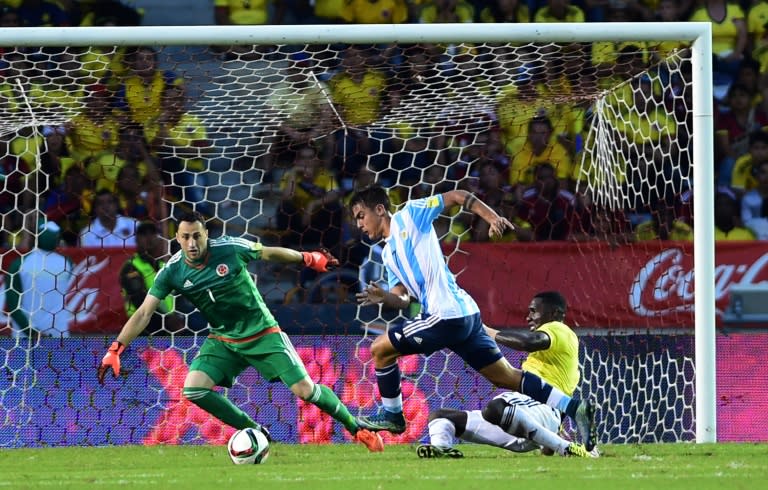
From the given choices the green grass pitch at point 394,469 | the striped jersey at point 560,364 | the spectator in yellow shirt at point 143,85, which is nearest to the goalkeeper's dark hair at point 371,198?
the striped jersey at point 560,364

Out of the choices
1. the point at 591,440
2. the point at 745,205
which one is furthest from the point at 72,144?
the point at 745,205

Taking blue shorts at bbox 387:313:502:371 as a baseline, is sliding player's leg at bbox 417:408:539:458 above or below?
below

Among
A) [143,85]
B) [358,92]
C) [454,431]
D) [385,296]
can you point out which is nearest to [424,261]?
[385,296]

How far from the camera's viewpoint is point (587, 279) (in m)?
9.33

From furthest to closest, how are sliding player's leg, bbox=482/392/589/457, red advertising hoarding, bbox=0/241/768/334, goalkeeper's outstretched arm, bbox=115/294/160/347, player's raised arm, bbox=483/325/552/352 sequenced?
red advertising hoarding, bbox=0/241/768/334 < goalkeeper's outstretched arm, bbox=115/294/160/347 < player's raised arm, bbox=483/325/552/352 < sliding player's leg, bbox=482/392/589/457

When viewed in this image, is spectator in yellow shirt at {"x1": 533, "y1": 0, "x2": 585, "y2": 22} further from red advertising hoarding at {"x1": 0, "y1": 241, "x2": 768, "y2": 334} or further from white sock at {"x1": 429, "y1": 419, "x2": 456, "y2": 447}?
white sock at {"x1": 429, "y1": 419, "x2": 456, "y2": 447}

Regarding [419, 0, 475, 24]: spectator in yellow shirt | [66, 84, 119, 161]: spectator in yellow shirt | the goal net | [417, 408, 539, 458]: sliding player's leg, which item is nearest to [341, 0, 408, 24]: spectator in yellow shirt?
[419, 0, 475, 24]: spectator in yellow shirt

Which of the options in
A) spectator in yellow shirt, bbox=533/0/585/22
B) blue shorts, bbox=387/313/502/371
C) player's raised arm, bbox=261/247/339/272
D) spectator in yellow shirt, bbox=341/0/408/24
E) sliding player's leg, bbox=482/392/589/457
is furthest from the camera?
spectator in yellow shirt, bbox=341/0/408/24

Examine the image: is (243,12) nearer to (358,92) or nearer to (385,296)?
(358,92)

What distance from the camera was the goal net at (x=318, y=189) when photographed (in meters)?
8.45

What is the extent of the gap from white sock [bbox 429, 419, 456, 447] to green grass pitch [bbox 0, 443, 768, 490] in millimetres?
158

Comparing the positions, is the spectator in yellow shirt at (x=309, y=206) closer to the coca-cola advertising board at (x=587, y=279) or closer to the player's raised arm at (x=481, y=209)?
the coca-cola advertising board at (x=587, y=279)

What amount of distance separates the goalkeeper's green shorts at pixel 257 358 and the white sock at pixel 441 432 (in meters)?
1.09

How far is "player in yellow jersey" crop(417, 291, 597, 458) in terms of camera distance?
21.6 ft
